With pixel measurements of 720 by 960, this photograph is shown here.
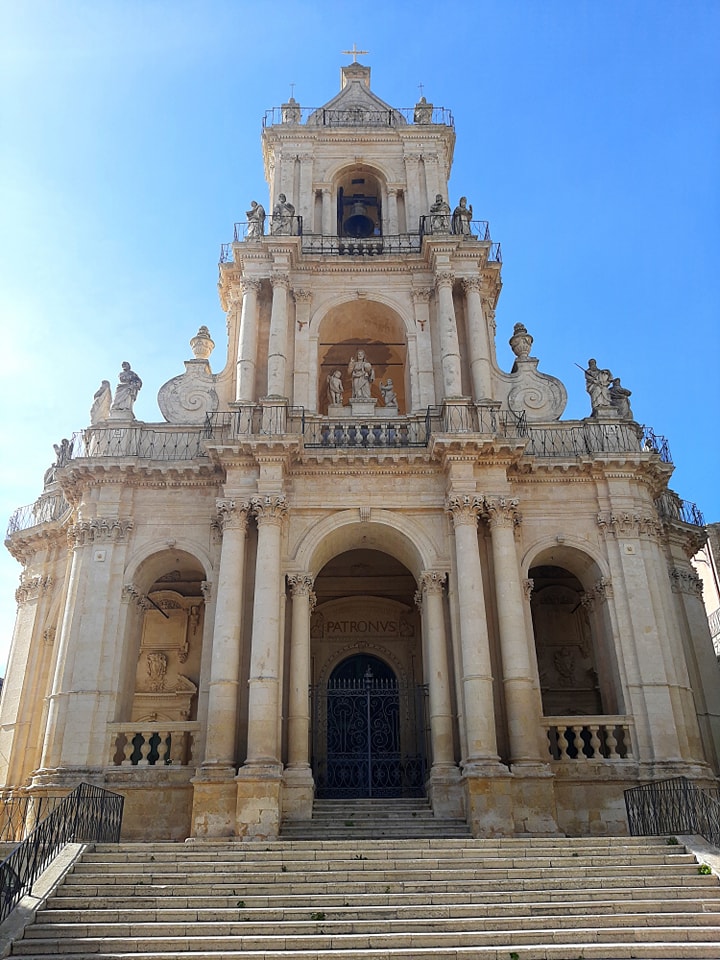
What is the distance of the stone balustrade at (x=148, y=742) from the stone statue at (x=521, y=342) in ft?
41.5

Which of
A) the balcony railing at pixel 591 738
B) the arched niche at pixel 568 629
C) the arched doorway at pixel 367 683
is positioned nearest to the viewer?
the balcony railing at pixel 591 738

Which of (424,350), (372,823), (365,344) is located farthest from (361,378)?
(372,823)

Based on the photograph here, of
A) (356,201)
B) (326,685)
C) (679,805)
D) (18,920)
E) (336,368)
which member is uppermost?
(356,201)

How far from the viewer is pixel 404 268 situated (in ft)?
73.2

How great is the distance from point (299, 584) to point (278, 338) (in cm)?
640

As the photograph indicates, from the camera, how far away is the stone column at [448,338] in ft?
64.1

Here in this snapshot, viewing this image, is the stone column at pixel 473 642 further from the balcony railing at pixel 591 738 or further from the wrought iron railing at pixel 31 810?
the wrought iron railing at pixel 31 810

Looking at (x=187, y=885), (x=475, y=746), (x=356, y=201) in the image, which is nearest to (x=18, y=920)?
(x=187, y=885)

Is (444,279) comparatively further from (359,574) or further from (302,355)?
(359,574)

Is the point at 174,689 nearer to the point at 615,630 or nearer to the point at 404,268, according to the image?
the point at 615,630

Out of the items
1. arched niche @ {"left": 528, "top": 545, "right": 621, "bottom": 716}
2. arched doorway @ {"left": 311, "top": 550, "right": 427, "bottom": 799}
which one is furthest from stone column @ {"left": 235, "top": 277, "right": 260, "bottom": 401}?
arched niche @ {"left": 528, "top": 545, "right": 621, "bottom": 716}

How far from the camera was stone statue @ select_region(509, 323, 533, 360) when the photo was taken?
72.2 feet

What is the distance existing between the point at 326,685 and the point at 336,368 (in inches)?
362

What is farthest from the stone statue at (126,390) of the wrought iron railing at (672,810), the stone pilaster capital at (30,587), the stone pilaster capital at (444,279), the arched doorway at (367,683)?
the wrought iron railing at (672,810)
